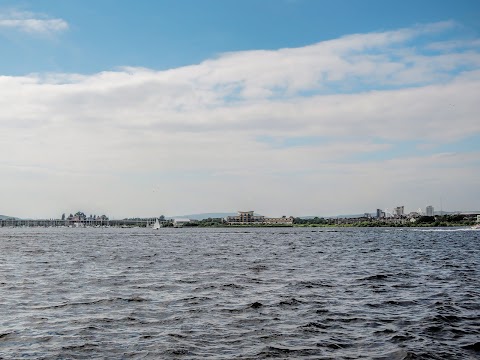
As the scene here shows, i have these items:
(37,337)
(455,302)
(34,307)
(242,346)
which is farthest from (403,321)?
(34,307)

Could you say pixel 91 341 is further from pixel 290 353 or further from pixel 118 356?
pixel 290 353

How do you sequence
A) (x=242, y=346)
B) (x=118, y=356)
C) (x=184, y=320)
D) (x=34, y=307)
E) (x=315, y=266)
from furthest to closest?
(x=315, y=266) → (x=34, y=307) → (x=184, y=320) → (x=242, y=346) → (x=118, y=356)

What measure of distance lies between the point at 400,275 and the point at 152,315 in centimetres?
2908

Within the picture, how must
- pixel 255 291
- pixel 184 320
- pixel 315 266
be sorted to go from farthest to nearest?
1. pixel 315 266
2. pixel 255 291
3. pixel 184 320

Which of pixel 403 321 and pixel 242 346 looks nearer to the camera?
pixel 242 346

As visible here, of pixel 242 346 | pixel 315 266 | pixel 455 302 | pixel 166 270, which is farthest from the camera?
pixel 315 266

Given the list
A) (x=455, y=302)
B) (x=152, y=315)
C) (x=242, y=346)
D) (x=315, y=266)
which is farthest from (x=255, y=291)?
(x=315, y=266)

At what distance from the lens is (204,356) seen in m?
20.3

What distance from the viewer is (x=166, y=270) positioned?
53375 millimetres

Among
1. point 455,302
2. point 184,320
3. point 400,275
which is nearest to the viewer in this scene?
point 184,320

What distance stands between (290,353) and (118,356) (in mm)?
6794

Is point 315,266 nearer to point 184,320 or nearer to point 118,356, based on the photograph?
point 184,320

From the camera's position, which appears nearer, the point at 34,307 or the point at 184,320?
the point at 184,320

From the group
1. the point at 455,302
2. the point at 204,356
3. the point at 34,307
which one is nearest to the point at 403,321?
the point at 455,302
